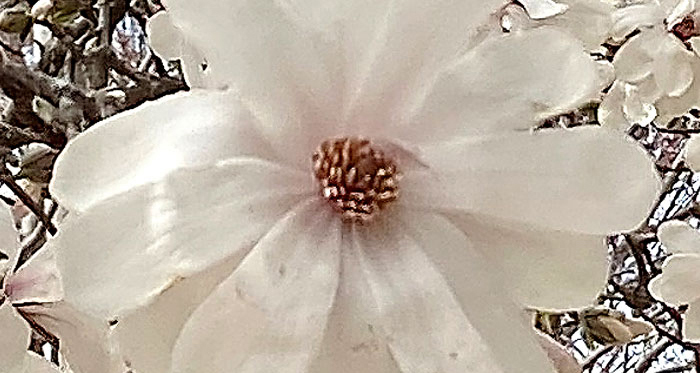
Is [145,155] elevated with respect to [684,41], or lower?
elevated

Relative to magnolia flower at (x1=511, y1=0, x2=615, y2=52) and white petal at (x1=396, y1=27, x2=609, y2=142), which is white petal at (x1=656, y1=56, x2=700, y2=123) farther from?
white petal at (x1=396, y1=27, x2=609, y2=142)

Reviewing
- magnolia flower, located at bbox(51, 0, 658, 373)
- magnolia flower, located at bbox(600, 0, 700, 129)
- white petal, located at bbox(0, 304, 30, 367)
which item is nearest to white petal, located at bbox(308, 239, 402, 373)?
magnolia flower, located at bbox(51, 0, 658, 373)

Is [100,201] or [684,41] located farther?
[684,41]

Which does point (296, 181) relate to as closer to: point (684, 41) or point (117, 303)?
point (117, 303)

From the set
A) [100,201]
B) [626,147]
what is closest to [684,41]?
[626,147]

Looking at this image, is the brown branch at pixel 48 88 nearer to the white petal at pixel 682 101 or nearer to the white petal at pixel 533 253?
the white petal at pixel 533 253
